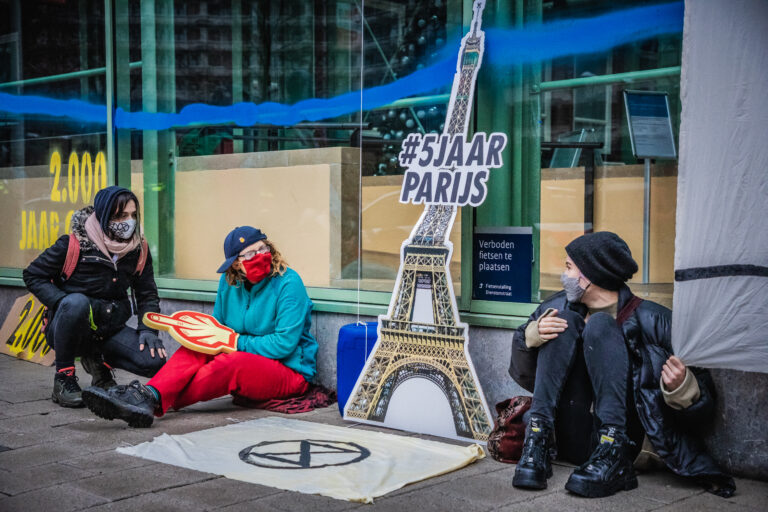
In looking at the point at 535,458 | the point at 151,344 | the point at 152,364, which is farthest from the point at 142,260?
the point at 535,458

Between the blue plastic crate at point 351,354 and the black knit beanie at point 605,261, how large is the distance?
1.61 m

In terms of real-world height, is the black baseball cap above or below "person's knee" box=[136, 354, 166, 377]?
above

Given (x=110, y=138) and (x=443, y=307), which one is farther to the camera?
(x=110, y=138)

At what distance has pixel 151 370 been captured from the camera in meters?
6.03

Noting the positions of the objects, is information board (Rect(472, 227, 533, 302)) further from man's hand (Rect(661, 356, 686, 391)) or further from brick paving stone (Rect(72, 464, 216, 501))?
brick paving stone (Rect(72, 464, 216, 501))

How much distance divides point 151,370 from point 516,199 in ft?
8.44

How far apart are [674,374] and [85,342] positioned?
3.77m

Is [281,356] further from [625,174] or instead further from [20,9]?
[20,9]

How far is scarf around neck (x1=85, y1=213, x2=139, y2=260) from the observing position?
5.99 m

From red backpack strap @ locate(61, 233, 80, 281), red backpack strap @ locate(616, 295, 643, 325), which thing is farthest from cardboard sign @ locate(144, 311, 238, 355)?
red backpack strap @ locate(616, 295, 643, 325)

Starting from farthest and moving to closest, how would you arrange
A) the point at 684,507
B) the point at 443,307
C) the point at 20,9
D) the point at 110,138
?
the point at 20,9 → the point at 110,138 → the point at 443,307 → the point at 684,507

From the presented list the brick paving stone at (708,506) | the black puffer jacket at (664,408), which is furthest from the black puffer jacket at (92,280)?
the brick paving stone at (708,506)

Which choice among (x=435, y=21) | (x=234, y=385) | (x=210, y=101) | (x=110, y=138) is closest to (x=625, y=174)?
(x=435, y=21)

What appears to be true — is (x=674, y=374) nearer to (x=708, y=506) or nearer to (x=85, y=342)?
(x=708, y=506)
